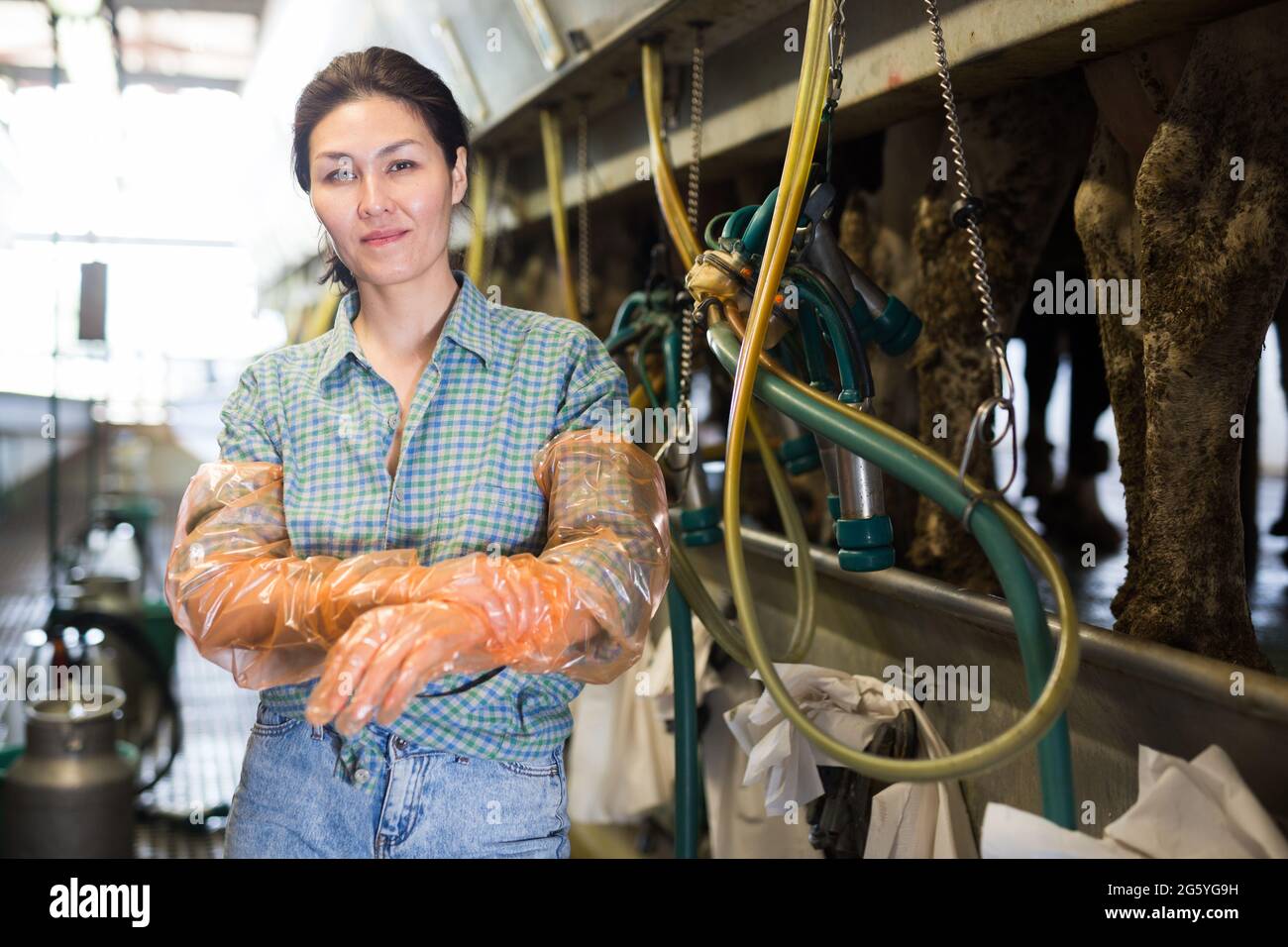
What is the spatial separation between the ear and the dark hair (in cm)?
1

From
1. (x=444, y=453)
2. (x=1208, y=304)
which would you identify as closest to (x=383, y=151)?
(x=444, y=453)

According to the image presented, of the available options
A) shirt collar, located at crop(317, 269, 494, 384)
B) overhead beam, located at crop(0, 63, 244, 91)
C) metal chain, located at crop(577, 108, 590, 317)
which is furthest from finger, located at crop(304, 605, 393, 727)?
overhead beam, located at crop(0, 63, 244, 91)

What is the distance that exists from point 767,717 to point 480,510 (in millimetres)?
575

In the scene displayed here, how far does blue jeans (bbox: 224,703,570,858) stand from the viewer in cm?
111

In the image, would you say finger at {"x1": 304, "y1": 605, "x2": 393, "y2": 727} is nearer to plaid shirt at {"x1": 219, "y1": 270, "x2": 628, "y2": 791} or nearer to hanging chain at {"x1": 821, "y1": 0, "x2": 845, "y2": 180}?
plaid shirt at {"x1": 219, "y1": 270, "x2": 628, "y2": 791}

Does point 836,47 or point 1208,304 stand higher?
point 836,47

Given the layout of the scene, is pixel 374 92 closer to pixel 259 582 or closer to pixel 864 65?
pixel 259 582

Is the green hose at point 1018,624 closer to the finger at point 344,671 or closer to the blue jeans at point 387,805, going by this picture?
the blue jeans at point 387,805

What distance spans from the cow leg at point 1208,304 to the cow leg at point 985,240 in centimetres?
44

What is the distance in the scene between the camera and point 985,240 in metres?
2.01

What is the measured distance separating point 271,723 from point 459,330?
41cm

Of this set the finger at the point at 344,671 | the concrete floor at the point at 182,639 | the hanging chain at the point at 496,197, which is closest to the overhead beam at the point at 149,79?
the hanging chain at the point at 496,197

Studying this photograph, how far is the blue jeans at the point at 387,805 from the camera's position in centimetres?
111

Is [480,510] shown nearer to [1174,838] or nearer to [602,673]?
[602,673]
